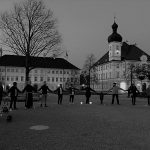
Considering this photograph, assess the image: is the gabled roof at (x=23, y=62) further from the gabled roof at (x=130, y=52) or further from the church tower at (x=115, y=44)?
the church tower at (x=115, y=44)

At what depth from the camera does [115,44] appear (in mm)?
98688

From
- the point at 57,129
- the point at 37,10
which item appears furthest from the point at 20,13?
the point at 57,129

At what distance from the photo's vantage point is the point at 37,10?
36344mm

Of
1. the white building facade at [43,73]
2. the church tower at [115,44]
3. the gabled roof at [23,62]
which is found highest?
the church tower at [115,44]

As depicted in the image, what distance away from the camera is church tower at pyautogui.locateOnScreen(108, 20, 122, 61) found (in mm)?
96613

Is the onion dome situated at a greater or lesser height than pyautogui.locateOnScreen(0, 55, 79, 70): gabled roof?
greater

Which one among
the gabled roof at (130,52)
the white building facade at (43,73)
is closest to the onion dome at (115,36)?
the gabled roof at (130,52)

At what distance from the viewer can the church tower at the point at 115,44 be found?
9661 cm

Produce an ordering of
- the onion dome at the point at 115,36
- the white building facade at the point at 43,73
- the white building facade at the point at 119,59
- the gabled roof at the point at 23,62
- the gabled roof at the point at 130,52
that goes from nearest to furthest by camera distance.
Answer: the onion dome at the point at 115,36
the white building facade at the point at 119,59
the gabled roof at the point at 130,52
the gabled roof at the point at 23,62
the white building facade at the point at 43,73

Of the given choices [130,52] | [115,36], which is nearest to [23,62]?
[115,36]

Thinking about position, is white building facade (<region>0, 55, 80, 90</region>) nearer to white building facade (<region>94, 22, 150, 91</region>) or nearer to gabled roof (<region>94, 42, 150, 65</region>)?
white building facade (<region>94, 22, 150, 91</region>)

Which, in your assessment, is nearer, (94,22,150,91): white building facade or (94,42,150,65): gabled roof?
(94,22,150,91): white building facade

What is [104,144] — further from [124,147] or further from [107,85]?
[107,85]

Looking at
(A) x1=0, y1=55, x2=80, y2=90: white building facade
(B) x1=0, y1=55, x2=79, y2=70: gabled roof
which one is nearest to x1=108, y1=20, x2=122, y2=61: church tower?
(A) x1=0, y1=55, x2=80, y2=90: white building facade
